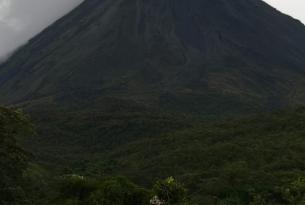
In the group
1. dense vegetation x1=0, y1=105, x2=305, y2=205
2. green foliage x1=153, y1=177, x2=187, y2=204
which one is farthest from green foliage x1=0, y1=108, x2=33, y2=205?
green foliage x1=153, y1=177, x2=187, y2=204

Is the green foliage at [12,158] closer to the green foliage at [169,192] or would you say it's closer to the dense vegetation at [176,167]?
the dense vegetation at [176,167]

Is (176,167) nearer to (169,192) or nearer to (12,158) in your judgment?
(169,192)

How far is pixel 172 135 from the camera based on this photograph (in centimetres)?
12838

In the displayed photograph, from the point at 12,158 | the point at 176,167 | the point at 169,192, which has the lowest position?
the point at 169,192

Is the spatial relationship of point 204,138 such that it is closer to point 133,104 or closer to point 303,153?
point 303,153

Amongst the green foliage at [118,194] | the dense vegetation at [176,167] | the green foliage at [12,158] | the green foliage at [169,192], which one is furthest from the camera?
the green foliage at [169,192]

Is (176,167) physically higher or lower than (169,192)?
higher

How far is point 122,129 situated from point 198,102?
1822 inches

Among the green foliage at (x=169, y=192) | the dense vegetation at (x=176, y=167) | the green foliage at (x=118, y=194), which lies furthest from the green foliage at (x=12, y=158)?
the green foliage at (x=169, y=192)

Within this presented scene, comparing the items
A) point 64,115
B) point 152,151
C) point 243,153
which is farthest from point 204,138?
point 64,115

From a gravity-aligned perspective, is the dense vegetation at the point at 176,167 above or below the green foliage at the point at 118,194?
above

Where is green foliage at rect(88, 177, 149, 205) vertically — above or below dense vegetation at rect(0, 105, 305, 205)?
below

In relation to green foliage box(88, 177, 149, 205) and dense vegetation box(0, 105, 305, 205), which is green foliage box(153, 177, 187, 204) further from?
green foliage box(88, 177, 149, 205)

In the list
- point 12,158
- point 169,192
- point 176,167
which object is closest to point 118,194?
point 169,192
